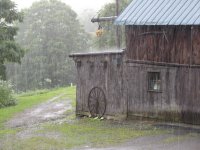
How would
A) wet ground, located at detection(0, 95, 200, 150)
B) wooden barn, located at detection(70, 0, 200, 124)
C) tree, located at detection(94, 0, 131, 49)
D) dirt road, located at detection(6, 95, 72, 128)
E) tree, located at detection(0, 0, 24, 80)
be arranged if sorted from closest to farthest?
wet ground, located at detection(0, 95, 200, 150)
wooden barn, located at detection(70, 0, 200, 124)
dirt road, located at detection(6, 95, 72, 128)
tree, located at detection(0, 0, 24, 80)
tree, located at detection(94, 0, 131, 49)

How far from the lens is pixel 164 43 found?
77.2ft

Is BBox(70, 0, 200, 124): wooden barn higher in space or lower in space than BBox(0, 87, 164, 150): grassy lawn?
higher

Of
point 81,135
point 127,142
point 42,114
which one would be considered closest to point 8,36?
point 42,114

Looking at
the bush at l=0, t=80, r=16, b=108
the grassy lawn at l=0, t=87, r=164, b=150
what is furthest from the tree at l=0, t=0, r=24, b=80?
the grassy lawn at l=0, t=87, r=164, b=150

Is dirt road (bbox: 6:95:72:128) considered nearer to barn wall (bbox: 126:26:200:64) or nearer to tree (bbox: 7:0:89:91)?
barn wall (bbox: 126:26:200:64)

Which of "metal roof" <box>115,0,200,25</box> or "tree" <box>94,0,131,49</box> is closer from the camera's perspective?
"metal roof" <box>115,0,200,25</box>

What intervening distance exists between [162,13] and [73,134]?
726 cm

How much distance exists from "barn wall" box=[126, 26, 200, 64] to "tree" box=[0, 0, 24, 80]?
12984 millimetres

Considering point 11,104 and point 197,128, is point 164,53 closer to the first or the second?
point 197,128

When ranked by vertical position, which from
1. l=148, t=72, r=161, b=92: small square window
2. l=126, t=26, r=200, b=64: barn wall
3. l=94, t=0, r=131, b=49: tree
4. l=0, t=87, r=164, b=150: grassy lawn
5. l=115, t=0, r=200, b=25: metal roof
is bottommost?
l=0, t=87, r=164, b=150: grassy lawn

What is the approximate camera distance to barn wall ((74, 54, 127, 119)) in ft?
83.5

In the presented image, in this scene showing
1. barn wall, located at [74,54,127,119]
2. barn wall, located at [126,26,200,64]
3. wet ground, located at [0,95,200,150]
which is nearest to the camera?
wet ground, located at [0,95,200,150]

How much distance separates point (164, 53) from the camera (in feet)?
77.3

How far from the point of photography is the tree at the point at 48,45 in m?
63.6
